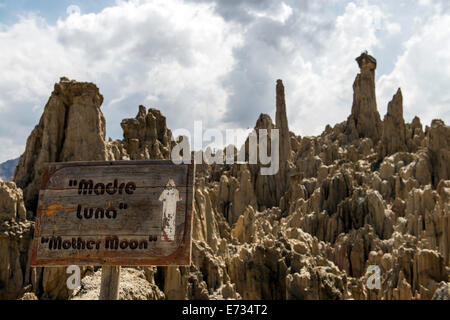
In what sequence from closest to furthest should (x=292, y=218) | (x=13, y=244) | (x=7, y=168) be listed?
(x=13, y=244), (x=292, y=218), (x=7, y=168)

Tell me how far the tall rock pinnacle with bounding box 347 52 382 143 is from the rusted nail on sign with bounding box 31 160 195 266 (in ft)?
187

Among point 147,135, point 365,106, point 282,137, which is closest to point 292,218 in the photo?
point 147,135

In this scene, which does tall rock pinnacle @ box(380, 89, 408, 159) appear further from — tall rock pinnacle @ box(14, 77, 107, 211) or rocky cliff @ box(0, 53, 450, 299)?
tall rock pinnacle @ box(14, 77, 107, 211)

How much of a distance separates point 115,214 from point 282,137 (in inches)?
2288

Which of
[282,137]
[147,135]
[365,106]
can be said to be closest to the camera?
[147,135]

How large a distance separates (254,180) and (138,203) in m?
52.0

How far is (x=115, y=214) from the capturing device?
15.2 ft

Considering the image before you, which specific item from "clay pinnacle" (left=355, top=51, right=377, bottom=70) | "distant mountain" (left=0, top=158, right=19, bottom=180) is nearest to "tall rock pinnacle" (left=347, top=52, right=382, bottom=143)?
"clay pinnacle" (left=355, top=51, right=377, bottom=70)

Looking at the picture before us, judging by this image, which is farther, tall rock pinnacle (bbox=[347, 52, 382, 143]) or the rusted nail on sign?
tall rock pinnacle (bbox=[347, 52, 382, 143])

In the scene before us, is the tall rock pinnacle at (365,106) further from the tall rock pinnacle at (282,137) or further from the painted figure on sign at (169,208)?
the painted figure on sign at (169,208)

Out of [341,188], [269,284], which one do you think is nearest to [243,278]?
[269,284]

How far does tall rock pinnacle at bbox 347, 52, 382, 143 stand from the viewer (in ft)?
195

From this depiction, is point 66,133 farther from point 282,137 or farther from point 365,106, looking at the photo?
point 365,106

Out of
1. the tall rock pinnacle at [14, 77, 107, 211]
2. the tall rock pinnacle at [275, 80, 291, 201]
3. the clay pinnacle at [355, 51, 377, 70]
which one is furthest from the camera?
the clay pinnacle at [355, 51, 377, 70]
